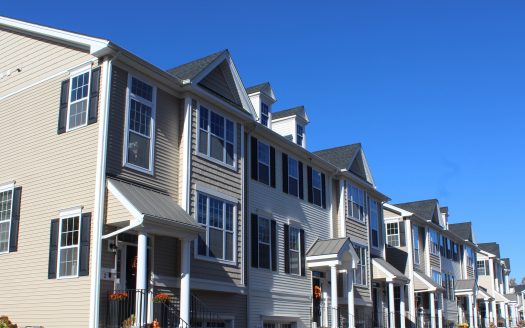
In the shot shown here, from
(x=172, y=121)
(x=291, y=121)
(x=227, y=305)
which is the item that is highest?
(x=291, y=121)

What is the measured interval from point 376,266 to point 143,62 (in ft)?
65.3

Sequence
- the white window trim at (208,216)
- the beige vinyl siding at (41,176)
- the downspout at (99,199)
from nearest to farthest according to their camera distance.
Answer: the downspout at (99,199)
the beige vinyl siding at (41,176)
the white window trim at (208,216)

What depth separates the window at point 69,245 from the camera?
16.1 m

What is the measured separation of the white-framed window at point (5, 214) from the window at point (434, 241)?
31.7 meters

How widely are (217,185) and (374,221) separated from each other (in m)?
16.5

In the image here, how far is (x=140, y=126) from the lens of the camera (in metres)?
17.8

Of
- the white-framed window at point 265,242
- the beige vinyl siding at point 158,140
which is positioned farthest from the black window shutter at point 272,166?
the beige vinyl siding at point 158,140

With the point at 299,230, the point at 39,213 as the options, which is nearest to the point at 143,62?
the point at 39,213

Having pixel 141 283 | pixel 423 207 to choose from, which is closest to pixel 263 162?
pixel 141 283

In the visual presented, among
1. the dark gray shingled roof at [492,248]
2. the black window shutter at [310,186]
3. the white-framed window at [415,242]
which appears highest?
the dark gray shingled roof at [492,248]

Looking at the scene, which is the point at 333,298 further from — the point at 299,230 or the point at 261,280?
the point at 261,280

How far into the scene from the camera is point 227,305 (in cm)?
2036

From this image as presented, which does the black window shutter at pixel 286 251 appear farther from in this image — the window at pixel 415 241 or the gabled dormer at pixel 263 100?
the window at pixel 415 241

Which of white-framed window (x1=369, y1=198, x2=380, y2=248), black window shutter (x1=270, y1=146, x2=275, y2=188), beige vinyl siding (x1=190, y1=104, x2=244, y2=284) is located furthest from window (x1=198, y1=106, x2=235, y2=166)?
white-framed window (x1=369, y1=198, x2=380, y2=248)
